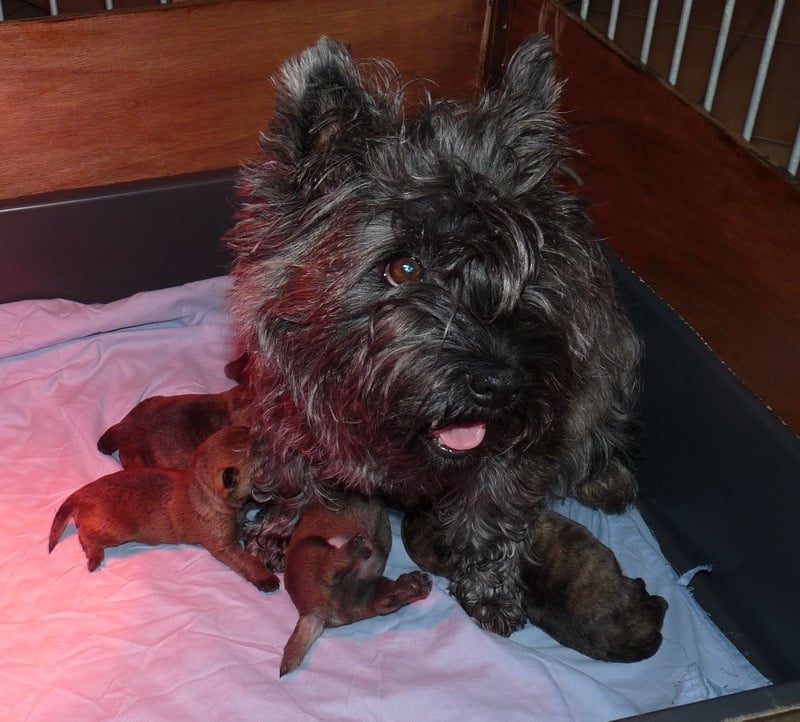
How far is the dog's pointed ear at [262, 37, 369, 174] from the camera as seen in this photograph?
237 cm

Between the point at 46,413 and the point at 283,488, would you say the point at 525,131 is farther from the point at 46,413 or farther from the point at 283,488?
the point at 46,413

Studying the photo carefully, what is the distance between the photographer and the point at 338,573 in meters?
2.78

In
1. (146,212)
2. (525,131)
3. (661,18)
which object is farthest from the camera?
(661,18)

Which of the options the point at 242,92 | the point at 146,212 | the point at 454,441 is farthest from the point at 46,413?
the point at 454,441

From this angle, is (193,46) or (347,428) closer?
(347,428)

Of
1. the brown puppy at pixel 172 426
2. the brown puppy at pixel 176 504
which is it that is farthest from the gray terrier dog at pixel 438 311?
the brown puppy at pixel 172 426

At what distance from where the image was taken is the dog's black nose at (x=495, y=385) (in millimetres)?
2207

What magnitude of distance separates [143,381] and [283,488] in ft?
3.42

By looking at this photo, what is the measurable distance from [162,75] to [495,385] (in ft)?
7.67

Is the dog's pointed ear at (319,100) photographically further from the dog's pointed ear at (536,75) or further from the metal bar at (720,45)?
the metal bar at (720,45)

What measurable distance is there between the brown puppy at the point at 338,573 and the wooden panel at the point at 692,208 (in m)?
1.39

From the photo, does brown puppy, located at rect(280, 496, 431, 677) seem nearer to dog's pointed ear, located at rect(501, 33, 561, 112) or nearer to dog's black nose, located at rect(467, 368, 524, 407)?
dog's black nose, located at rect(467, 368, 524, 407)

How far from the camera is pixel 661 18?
649cm

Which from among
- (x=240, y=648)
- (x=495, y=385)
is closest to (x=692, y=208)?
(x=495, y=385)
